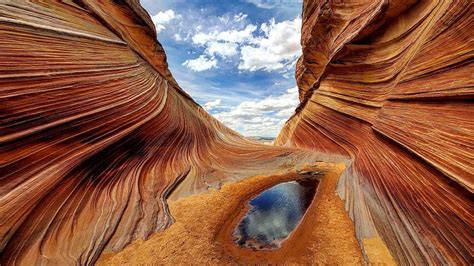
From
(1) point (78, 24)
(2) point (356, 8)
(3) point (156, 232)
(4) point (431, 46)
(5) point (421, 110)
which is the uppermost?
(2) point (356, 8)

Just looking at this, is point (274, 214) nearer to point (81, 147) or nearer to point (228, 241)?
point (228, 241)

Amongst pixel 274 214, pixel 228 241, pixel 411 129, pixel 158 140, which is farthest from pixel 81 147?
pixel 411 129

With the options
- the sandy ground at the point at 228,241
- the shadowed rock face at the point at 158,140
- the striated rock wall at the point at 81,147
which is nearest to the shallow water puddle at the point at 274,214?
the sandy ground at the point at 228,241

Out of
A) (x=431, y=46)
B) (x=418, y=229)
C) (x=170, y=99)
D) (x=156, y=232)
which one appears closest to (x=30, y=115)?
(x=156, y=232)

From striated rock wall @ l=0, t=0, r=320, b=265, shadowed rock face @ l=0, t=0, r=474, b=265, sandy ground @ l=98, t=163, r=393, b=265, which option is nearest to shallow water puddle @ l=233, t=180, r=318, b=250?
sandy ground @ l=98, t=163, r=393, b=265

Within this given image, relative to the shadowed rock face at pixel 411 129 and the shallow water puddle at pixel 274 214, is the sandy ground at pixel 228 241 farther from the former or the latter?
the shadowed rock face at pixel 411 129

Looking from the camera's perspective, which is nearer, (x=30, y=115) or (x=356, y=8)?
(x=30, y=115)

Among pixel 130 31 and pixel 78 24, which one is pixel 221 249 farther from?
pixel 130 31
